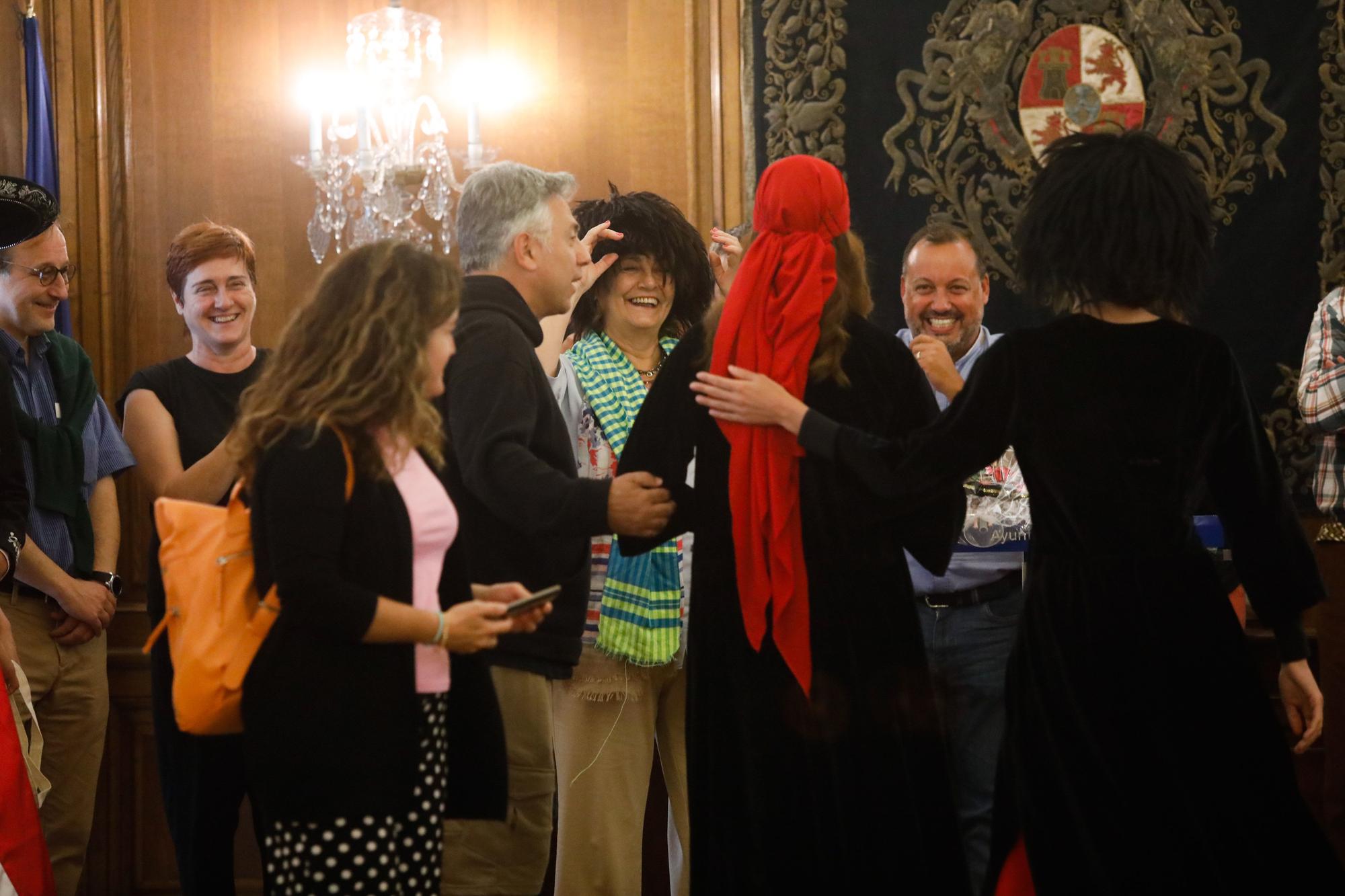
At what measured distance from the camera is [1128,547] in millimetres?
2131

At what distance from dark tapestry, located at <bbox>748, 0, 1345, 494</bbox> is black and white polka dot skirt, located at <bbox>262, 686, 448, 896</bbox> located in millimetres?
2538

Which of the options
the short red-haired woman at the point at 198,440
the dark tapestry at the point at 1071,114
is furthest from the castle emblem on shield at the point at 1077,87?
the short red-haired woman at the point at 198,440

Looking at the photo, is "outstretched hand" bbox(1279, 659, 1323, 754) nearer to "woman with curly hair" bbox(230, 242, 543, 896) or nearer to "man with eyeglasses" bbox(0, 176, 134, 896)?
"woman with curly hair" bbox(230, 242, 543, 896)

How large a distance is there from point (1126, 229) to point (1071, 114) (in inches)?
83.5

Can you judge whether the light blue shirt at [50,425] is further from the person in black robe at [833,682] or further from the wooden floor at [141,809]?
the person in black robe at [833,682]

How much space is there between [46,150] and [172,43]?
502mm

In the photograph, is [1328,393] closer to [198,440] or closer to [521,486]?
[521,486]

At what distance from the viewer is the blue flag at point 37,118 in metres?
3.87

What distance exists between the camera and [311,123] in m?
3.88

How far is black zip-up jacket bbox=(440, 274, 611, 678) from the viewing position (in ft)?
7.66

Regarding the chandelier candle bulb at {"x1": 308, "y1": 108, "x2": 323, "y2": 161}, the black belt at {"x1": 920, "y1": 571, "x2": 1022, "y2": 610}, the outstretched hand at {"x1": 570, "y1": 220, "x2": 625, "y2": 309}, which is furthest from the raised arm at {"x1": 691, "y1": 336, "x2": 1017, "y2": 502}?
the chandelier candle bulb at {"x1": 308, "y1": 108, "x2": 323, "y2": 161}

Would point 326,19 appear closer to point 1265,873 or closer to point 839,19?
point 839,19

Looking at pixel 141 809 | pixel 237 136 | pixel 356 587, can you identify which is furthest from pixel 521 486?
pixel 141 809

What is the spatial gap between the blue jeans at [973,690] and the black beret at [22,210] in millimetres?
2262
